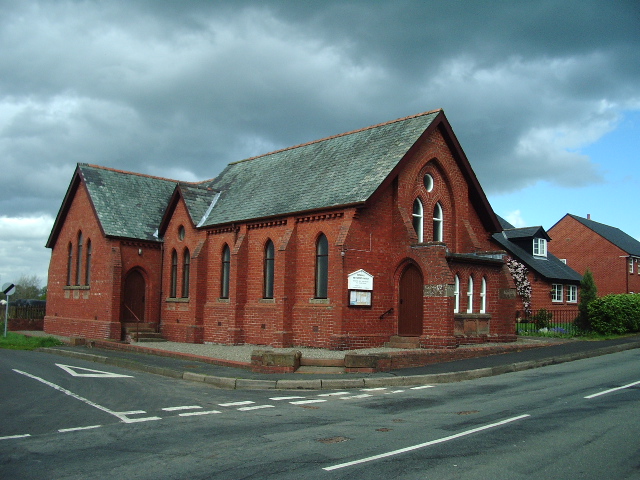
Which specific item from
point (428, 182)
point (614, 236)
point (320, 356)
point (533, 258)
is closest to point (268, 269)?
point (320, 356)

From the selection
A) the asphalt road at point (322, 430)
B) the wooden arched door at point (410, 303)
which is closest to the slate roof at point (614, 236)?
the wooden arched door at point (410, 303)

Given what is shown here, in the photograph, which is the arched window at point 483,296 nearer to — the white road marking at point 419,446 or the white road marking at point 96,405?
the white road marking at point 419,446

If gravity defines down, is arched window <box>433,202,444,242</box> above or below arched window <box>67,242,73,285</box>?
above

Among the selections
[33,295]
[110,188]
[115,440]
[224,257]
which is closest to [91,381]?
[115,440]

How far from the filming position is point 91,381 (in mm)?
14555

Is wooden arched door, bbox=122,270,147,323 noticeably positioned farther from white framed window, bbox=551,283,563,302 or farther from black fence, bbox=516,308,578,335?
white framed window, bbox=551,283,563,302

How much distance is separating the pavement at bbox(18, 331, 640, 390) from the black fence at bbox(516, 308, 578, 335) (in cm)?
465

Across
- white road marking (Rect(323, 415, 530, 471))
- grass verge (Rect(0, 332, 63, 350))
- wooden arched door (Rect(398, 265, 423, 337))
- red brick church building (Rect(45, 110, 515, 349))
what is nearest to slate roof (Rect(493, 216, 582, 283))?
red brick church building (Rect(45, 110, 515, 349))

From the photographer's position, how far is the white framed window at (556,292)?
39.5m

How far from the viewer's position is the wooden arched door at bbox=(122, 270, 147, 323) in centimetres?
2883

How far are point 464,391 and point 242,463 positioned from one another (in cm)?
738

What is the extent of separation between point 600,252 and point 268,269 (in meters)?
37.9

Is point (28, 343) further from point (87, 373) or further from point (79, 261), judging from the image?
point (87, 373)

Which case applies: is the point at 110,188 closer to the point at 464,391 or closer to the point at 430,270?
the point at 430,270
